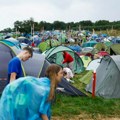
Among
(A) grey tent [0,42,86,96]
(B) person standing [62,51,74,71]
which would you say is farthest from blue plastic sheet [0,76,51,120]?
(B) person standing [62,51,74,71]

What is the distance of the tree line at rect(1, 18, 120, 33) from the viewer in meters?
83.8

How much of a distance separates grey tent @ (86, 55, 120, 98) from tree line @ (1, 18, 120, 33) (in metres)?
62.4

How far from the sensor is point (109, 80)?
41.1ft

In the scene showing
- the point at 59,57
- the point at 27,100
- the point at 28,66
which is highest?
the point at 27,100

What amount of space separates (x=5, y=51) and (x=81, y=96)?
2710 millimetres

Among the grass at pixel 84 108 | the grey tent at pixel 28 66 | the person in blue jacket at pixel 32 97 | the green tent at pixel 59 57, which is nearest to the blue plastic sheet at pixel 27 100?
the person in blue jacket at pixel 32 97

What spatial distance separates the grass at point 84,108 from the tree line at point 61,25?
64481 millimetres

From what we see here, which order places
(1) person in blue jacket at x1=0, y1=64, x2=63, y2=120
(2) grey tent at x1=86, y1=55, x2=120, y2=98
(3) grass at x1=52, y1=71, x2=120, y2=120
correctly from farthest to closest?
(2) grey tent at x1=86, y1=55, x2=120, y2=98, (3) grass at x1=52, y1=71, x2=120, y2=120, (1) person in blue jacket at x1=0, y1=64, x2=63, y2=120

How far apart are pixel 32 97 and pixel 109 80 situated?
840 cm

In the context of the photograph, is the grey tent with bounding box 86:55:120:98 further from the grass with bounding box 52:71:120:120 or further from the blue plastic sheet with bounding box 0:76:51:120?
the blue plastic sheet with bounding box 0:76:51:120

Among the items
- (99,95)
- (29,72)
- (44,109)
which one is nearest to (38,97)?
(44,109)

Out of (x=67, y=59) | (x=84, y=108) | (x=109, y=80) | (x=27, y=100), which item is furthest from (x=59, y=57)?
(x=27, y=100)

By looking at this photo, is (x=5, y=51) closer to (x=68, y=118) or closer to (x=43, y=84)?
(x=68, y=118)

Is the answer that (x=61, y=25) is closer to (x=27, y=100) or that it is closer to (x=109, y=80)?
(x=109, y=80)
